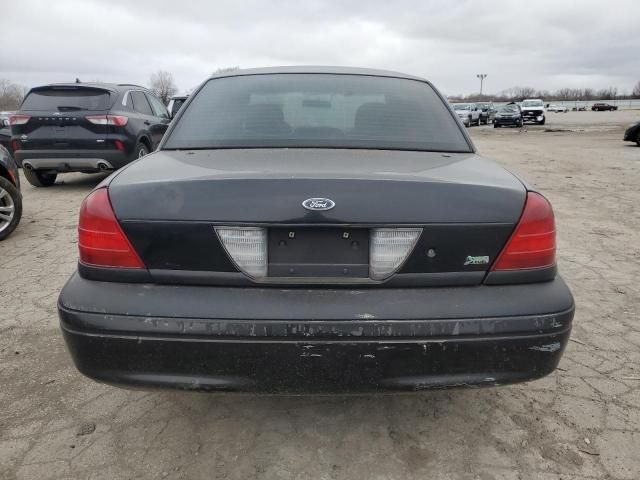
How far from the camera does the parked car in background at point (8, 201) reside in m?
5.29

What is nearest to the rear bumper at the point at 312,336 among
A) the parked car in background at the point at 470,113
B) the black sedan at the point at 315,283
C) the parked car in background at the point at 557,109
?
the black sedan at the point at 315,283

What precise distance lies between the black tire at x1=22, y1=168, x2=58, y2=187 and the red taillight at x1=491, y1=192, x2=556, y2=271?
8.70m

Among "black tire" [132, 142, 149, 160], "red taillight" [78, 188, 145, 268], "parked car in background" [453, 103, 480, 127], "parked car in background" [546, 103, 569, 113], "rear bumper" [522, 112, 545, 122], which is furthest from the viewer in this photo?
"parked car in background" [546, 103, 569, 113]

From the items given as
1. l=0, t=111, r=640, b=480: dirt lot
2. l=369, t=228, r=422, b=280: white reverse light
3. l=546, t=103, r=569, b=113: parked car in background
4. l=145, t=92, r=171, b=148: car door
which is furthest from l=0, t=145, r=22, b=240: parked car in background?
l=546, t=103, r=569, b=113: parked car in background

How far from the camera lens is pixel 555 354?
1804 mm

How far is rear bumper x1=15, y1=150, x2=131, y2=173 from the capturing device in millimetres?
7812

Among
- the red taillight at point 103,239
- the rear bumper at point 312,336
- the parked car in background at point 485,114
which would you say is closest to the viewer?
the rear bumper at point 312,336

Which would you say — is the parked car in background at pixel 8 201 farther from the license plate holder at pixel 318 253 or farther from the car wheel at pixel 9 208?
the license plate holder at pixel 318 253

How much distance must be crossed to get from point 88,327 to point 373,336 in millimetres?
1022

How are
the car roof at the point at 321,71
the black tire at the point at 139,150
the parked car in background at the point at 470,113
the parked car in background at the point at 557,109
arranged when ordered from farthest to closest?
the parked car in background at the point at 557,109, the parked car in background at the point at 470,113, the black tire at the point at 139,150, the car roof at the point at 321,71

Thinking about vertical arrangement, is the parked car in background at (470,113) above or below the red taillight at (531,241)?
above

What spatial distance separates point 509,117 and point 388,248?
116 feet

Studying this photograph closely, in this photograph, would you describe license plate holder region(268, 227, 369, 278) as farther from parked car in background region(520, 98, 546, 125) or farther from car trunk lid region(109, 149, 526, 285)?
parked car in background region(520, 98, 546, 125)

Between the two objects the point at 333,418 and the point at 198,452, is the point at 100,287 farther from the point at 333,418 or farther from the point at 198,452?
the point at 333,418
